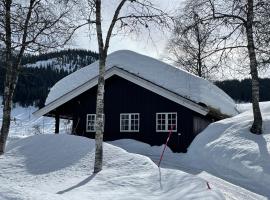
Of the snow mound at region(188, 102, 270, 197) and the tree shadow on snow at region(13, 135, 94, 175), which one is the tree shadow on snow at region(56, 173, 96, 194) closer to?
the tree shadow on snow at region(13, 135, 94, 175)

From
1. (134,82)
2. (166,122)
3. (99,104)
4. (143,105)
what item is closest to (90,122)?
(143,105)

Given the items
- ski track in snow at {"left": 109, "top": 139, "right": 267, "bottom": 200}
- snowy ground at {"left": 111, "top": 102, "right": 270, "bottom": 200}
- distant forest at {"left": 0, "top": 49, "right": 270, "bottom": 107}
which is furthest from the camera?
distant forest at {"left": 0, "top": 49, "right": 270, "bottom": 107}

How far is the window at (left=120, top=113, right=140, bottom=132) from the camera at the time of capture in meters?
24.0

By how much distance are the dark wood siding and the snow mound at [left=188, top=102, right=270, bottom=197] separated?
1587 millimetres

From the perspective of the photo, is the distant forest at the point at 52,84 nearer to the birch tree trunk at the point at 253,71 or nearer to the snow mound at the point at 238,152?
the snow mound at the point at 238,152

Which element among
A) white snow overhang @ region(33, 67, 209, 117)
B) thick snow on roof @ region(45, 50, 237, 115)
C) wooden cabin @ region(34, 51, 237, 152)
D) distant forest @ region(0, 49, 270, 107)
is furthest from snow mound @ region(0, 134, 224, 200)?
distant forest @ region(0, 49, 270, 107)

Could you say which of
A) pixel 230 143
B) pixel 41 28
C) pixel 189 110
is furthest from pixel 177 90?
pixel 41 28

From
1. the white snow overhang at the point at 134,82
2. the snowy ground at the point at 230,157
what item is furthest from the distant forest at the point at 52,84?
the snowy ground at the point at 230,157

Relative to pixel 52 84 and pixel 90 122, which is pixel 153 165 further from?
pixel 52 84

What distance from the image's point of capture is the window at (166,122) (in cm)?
2314

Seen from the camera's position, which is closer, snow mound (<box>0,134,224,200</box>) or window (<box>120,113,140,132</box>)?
snow mound (<box>0,134,224,200</box>)

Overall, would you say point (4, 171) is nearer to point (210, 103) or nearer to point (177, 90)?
point (177, 90)

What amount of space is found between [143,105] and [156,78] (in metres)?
2.06

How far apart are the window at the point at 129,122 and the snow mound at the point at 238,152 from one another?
381cm
